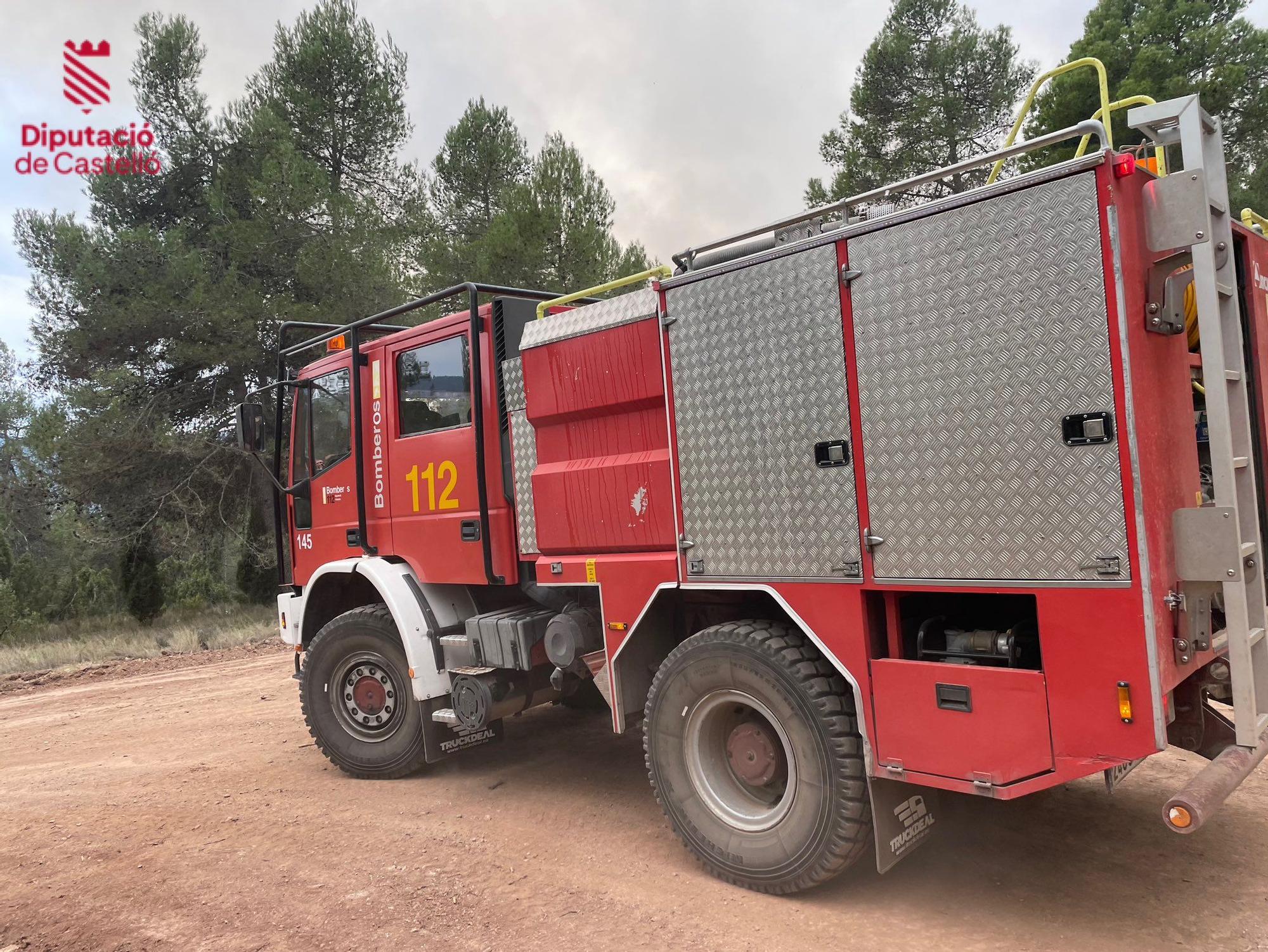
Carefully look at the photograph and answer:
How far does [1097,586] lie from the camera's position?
295 cm

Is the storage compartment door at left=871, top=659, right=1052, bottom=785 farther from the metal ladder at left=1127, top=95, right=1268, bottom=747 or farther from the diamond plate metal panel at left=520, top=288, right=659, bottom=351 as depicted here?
the diamond plate metal panel at left=520, top=288, right=659, bottom=351

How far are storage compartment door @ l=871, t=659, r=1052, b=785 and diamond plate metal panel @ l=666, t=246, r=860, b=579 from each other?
50 centimetres

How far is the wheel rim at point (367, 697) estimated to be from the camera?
19.3 ft

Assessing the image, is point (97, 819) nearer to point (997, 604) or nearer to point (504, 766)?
point (504, 766)

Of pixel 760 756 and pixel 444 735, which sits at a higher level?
pixel 760 756

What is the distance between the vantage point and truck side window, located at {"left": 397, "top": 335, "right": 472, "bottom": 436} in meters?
5.41

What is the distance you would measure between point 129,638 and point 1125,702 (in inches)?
688

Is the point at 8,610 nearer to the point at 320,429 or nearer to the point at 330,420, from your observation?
the point at 320,429

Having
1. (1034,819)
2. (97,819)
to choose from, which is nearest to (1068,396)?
(1034,819)

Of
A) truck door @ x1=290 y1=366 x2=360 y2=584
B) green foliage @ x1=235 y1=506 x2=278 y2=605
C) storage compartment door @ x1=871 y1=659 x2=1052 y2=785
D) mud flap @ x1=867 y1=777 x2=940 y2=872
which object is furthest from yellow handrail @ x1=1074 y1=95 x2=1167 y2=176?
green foliage @ x1=235 y1=506 x2=278 y2=605

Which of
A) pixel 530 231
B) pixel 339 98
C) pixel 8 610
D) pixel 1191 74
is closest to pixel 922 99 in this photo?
pixel 1191 74

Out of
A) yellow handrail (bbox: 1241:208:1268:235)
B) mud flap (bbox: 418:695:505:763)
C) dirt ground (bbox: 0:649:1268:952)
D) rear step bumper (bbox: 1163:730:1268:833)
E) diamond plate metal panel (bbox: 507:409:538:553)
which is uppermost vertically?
yellow handrail (bbox: 1241:208:1268:235)

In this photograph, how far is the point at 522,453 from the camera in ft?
16.5

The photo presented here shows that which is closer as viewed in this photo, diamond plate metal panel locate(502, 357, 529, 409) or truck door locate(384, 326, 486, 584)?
diamond plate metal panel locate(502, 357, 529, 409)
